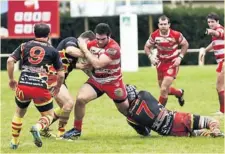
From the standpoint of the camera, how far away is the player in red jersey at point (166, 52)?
50.9ft

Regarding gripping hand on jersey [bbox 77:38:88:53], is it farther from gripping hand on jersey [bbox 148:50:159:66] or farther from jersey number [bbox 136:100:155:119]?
gripping hand on jersey [bbox 148:50:159:66]

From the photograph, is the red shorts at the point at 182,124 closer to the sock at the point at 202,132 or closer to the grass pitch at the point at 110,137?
the sock at the point at 202,132

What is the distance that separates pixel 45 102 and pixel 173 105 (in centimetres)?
736

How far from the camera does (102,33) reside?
11828mm

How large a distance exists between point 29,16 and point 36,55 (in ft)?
77.3

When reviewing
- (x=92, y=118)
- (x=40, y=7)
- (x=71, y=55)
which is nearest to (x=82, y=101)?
(x=71, y=55)

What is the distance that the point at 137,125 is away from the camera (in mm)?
→ 12344

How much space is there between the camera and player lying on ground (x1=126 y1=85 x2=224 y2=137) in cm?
1212

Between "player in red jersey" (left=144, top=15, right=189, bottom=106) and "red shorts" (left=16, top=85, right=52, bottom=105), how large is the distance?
4.76 meters

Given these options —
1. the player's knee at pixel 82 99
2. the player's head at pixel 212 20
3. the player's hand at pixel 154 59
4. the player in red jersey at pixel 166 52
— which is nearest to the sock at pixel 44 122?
the player's knee at pixel 82 99

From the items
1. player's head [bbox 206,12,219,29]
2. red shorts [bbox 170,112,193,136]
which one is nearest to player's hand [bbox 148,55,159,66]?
player's head [bbox 206,12,219,29]

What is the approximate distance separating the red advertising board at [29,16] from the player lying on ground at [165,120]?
72.4 feet

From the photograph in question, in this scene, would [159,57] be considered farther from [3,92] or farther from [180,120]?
[3,92]

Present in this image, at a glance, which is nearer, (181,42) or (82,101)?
(82,101)
